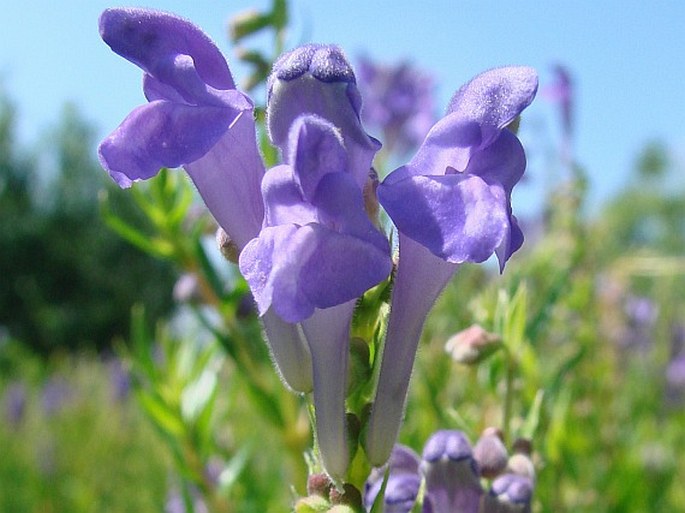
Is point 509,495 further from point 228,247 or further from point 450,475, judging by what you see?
point 228,247

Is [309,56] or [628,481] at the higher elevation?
[309,56]

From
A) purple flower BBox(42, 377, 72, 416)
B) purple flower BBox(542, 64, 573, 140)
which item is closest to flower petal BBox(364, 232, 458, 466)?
purple flower BBox(542, 64, 573, 140)

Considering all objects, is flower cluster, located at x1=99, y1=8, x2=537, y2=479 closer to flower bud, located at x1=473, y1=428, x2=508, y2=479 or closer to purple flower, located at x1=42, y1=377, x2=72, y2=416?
flower bud, located at x1=473, y1=428, x2=508, y2=479

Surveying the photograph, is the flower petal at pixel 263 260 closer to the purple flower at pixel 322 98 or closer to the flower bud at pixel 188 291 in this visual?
the purple flower at pixel 322 98

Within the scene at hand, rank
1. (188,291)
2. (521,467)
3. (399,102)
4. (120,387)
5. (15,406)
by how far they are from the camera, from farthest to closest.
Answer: (15,406) → (120,387) → (399,102) → (188,291) → (521,467)

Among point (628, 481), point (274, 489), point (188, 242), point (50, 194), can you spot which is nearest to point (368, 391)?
point (188, 242)

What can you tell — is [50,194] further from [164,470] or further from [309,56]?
[309,56]

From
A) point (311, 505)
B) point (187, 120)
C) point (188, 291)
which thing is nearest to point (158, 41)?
point (187, 120)

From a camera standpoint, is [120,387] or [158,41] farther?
[120,387]
